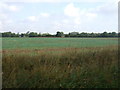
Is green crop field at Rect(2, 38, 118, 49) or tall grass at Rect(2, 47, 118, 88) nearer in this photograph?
tall grass at Rect(2, 47, 118, 88)

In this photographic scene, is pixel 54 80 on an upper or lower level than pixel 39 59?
lower

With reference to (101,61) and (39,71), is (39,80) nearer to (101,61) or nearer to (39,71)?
(39,71)

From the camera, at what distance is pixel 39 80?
4.20 m

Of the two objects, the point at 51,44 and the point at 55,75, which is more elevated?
the point at 51,44

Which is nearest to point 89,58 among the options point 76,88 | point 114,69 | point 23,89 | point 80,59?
point 80,59

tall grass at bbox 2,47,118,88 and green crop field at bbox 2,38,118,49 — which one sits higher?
green crop field at bbox 2,38,118,49

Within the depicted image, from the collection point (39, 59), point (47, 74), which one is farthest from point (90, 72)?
point (39, 59)

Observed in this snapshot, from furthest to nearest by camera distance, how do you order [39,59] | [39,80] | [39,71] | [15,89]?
[39,59] → [39,71] → [39,80] → [15,89]

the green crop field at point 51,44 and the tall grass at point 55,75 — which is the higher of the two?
the green crop field at point 51,44

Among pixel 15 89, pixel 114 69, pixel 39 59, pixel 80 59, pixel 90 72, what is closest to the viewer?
pixel 15 89

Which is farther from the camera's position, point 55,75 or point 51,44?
point 51,44

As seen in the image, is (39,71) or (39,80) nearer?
(39,80)

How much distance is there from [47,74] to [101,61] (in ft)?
8.91

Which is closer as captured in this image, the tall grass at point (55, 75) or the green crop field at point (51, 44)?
the tall grass at point (55, 75)
